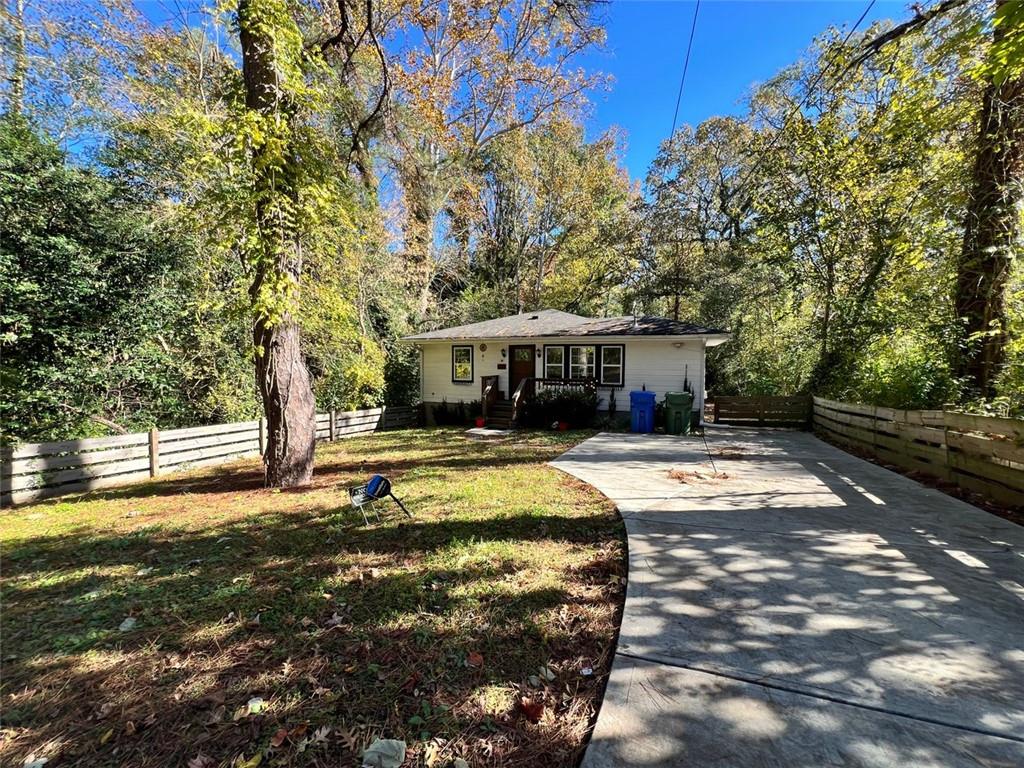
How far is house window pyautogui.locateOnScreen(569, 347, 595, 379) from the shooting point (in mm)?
12831

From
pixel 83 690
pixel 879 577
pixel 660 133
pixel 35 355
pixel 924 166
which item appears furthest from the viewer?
pixel 660 133

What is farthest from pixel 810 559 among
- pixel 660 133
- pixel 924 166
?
pixel 660 133

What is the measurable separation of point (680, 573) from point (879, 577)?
4.64 feet

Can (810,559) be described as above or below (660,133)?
below

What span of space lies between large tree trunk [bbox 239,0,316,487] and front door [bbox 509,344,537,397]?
26.4ft

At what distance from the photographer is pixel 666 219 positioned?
19.9 meters

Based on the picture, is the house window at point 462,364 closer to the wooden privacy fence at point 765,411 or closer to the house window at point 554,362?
the house window at point 554,362

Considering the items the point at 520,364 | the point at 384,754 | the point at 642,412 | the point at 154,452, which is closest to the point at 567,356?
the point at 520,364

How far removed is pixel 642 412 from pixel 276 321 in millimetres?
8918

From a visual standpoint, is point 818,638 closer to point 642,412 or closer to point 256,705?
point 256,705

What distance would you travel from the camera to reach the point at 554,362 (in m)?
13.3

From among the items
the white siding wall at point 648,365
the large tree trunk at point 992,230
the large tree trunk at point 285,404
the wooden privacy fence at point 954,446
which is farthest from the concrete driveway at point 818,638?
the white siding wall at point 648,365

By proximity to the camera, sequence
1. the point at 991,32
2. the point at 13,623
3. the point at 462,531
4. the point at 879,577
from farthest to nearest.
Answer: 1. the point at 991,32
2. the point at 462,531
3. the point at 879,577
4. the point at 13,623

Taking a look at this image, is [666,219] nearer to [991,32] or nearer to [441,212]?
[441,212]
